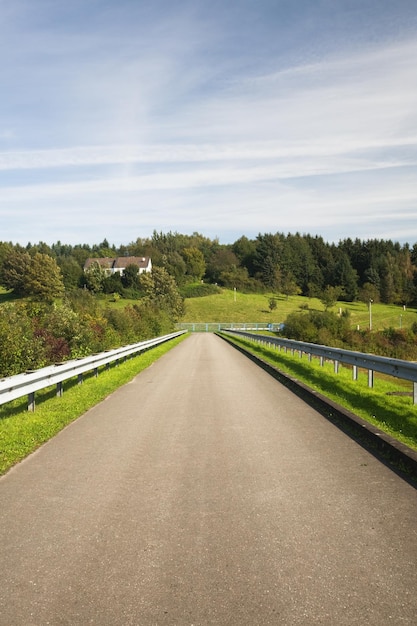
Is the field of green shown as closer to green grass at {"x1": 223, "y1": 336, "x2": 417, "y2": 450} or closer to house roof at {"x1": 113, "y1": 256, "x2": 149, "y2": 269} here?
house roof at {"x1": 113, "y1": 256, "x2": 149, "y2": 269}

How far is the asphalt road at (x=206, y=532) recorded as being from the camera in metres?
3.32

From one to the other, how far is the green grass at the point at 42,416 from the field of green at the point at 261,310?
8306 centimetres

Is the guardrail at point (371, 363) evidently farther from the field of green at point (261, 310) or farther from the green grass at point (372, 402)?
the field of green at point (261, 310)

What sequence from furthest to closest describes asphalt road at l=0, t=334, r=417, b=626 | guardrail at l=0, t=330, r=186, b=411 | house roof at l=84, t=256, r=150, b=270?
house roof at l=84, t=256, r=150, b=270 → guardrail at l=0, t=330, r=186, b=411 → asphalt road at l=0, t=334, r=417, b=626

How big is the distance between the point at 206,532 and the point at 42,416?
19.3 ft

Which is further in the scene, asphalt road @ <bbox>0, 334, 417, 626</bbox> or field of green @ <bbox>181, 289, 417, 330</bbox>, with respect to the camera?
field of green @ <bbox>181, 289, 417, 330</bbox>

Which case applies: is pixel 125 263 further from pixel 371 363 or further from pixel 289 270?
pixel 371 363

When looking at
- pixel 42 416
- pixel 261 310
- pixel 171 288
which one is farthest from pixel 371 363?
pixel 261 310

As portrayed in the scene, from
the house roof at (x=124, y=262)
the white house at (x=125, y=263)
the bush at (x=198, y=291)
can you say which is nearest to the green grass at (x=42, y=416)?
the bush at (x=198, y=291)

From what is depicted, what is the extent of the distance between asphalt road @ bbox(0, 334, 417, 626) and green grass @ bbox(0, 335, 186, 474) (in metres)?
0.33

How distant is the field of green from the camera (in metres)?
102

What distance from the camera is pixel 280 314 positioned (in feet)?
349

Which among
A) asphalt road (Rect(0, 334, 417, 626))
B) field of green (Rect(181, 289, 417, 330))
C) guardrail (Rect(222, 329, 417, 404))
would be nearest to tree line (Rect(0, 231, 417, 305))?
field of green (Rect(181, 289, 417, 330))

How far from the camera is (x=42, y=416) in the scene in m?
9.56
